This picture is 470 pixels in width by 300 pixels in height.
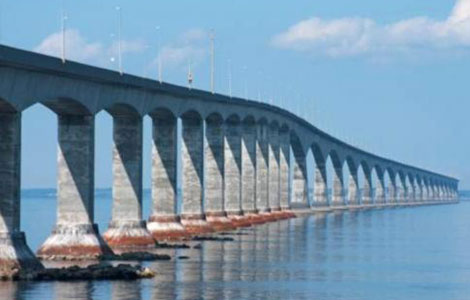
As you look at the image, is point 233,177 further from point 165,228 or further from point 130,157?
point 130,157

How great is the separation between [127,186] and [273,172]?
240 ft

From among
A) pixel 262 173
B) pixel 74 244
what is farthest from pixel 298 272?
pixel 262 173

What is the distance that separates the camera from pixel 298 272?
7738cm

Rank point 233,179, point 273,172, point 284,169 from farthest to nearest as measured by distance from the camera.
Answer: point 284,169
point 273,172
point 233,179

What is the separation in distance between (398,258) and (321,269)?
48.7 ft

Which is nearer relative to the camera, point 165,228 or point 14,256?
point 14,256

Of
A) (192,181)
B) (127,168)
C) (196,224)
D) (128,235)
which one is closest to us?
(128,235)

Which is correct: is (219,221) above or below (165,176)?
below

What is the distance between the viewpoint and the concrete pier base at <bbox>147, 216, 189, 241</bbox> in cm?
10706

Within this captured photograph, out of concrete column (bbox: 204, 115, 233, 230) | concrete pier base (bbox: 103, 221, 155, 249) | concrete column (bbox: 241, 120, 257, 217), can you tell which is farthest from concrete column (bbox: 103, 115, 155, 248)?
concrete column (bbox: 241, 120, 257, 217)

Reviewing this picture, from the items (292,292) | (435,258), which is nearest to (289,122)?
(435,258)

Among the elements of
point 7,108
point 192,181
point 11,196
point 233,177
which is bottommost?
point 11,196

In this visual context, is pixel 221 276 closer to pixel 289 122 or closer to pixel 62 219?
pixel 62 219

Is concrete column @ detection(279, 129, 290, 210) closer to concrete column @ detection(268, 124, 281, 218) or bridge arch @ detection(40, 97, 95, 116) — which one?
concrete column @ detection(268, 124, 281, 218)
